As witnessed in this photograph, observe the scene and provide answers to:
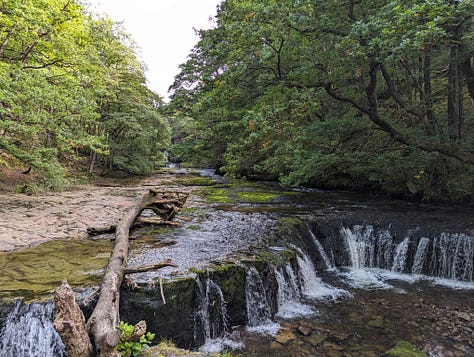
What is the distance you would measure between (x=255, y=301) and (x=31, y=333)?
3.62m

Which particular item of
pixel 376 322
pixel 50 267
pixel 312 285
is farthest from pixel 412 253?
pixel 50 267

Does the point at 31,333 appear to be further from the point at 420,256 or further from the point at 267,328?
the point at 420,256

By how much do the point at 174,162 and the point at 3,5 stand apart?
47.8 meters

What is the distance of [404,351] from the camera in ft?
15.2

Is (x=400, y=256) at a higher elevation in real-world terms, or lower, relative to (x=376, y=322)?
higher

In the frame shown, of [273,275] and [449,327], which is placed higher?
[273,275]

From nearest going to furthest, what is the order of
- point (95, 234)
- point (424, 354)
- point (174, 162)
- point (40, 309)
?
point (40, 309) → point (424, 354) → point (95, 234) → point (174, 162)

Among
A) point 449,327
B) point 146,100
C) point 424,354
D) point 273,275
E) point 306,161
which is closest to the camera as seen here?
point 424,354

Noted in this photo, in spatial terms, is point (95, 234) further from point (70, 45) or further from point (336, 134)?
point (336, 134)

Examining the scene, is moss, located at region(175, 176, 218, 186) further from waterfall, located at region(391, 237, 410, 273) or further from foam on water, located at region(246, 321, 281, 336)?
foam on water, located at region(246, 321, 281, 336)

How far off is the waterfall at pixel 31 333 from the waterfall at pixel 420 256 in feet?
27.8

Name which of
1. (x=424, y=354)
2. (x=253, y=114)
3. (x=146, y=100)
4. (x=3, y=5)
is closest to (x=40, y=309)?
(x=424, y=354)

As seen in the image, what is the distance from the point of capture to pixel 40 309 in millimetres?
4121

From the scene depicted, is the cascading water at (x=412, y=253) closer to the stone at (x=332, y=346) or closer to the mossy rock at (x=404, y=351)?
the mossy rock at (x=404, y=351)
